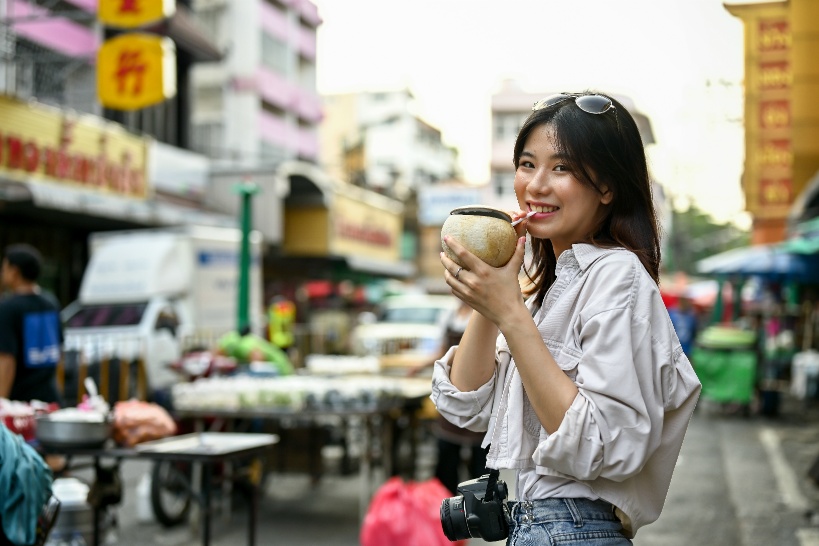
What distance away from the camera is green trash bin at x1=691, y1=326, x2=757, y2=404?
51.8ft

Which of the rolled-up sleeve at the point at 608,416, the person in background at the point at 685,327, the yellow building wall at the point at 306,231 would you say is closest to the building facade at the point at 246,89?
the yellow building wall at the point at 306,231

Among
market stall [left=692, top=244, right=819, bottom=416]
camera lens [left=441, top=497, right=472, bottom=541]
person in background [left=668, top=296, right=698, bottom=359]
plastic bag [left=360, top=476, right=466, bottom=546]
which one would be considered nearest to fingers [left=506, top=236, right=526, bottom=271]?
camera lens [left=441, top=497, right=472, bottom=541]

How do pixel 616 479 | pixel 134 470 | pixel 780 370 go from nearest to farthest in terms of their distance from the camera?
pixel 616 479 → pixel 134 470 → pixel 780 370

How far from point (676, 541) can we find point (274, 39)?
3920cm

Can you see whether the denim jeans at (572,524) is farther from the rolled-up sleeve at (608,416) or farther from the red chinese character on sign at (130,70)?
the red chinese character on sign at (130,70)

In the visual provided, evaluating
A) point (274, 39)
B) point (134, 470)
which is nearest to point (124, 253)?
point (134, 470)

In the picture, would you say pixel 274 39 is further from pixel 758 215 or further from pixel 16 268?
pixel 16 268

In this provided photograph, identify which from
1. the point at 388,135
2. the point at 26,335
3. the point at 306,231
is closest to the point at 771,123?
the point at 306,231

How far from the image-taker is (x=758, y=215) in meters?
19.0

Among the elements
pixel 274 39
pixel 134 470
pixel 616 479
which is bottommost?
pixel 134 470

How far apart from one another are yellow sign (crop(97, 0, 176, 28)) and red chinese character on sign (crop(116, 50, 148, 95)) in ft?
2.87

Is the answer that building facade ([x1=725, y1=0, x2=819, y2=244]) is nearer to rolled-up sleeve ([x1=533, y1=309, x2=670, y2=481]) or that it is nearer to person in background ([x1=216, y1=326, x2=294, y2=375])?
person in background ([x1=216, y1=326, x2=294, y2=375])

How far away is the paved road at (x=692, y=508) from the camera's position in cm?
763

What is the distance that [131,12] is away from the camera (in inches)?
527
